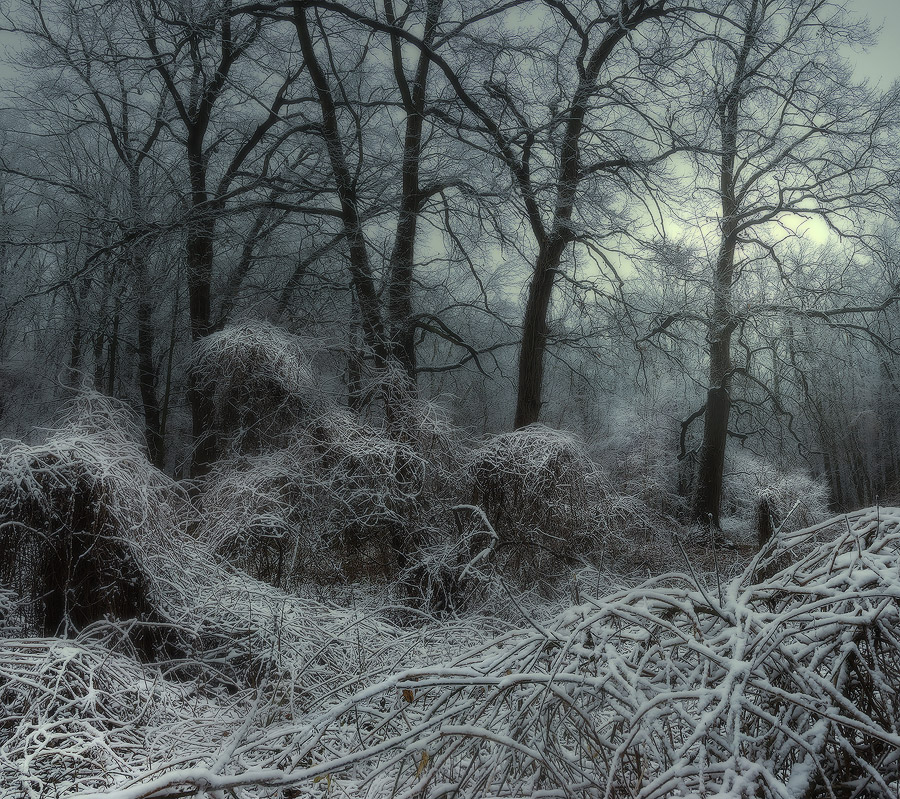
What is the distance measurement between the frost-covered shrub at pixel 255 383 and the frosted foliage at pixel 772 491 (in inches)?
203

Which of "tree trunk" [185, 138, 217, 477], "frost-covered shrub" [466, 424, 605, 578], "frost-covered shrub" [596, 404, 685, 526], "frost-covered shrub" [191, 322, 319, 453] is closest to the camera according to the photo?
"frost-covered shrub" [466, 424, 605, 578]

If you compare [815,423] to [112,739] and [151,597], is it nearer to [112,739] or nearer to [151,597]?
[151,597]

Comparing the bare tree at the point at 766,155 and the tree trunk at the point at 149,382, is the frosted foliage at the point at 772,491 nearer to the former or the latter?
the bare tree at the point at 766,155

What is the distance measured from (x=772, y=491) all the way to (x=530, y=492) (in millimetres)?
4172

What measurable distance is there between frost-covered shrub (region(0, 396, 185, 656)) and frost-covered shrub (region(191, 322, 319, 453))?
2414 millimetres

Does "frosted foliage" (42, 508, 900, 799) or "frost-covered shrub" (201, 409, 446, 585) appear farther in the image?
"frost-covered shrub" (201, 409, 446, 585)

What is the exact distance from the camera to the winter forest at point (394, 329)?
3982 millimetres

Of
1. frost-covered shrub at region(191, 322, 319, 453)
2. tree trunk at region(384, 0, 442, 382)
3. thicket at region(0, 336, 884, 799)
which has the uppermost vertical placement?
tree trunk at region(384, 0, 442, 382)

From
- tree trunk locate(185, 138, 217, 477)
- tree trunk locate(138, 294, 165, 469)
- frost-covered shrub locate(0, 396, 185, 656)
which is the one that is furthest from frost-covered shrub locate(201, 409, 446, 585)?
frost-covered shrub locate(0, 396, 185, 656)

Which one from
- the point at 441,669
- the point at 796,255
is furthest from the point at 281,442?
the point at 796,255

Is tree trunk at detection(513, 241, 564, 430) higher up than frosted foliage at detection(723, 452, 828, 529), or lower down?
higher up

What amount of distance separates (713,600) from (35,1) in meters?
8.05

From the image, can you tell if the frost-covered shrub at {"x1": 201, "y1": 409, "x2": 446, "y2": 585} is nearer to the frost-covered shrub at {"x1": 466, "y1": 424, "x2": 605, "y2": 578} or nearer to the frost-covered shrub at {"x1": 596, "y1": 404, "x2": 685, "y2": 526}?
the frost-covered shrub at {"x1": 466, "y1": 424, "x2": 605, "y2": 578}

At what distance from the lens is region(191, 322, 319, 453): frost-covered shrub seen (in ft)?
20.9
